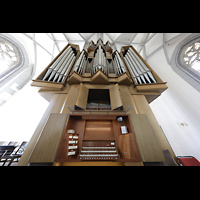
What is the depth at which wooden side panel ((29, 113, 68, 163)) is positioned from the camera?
141cm

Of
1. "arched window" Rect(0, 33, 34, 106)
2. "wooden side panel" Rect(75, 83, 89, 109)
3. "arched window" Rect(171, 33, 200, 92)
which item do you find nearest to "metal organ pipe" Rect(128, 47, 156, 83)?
"arched window" Rect(171, 33, 200, 92)

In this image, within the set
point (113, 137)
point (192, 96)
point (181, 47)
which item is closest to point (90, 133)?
point (113, 137)

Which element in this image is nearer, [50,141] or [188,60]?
[50,141]

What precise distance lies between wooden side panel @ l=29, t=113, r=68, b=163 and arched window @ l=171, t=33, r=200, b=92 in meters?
6.01

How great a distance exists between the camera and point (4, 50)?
5.33 meters

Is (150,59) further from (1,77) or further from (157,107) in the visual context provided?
(1,77)

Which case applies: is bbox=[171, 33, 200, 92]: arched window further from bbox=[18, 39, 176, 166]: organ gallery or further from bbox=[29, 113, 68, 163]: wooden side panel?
bbox=[29, 113, 68, 163]: wooden side panel

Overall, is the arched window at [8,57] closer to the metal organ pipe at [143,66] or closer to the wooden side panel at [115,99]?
the wooden side panel at [115,99]

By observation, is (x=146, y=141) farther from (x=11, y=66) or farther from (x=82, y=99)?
(x=11, y=66)

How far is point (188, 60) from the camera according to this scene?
4.34 metres

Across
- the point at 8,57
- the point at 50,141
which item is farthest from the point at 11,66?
the point at 50,141

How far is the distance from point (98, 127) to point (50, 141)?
1.25m
